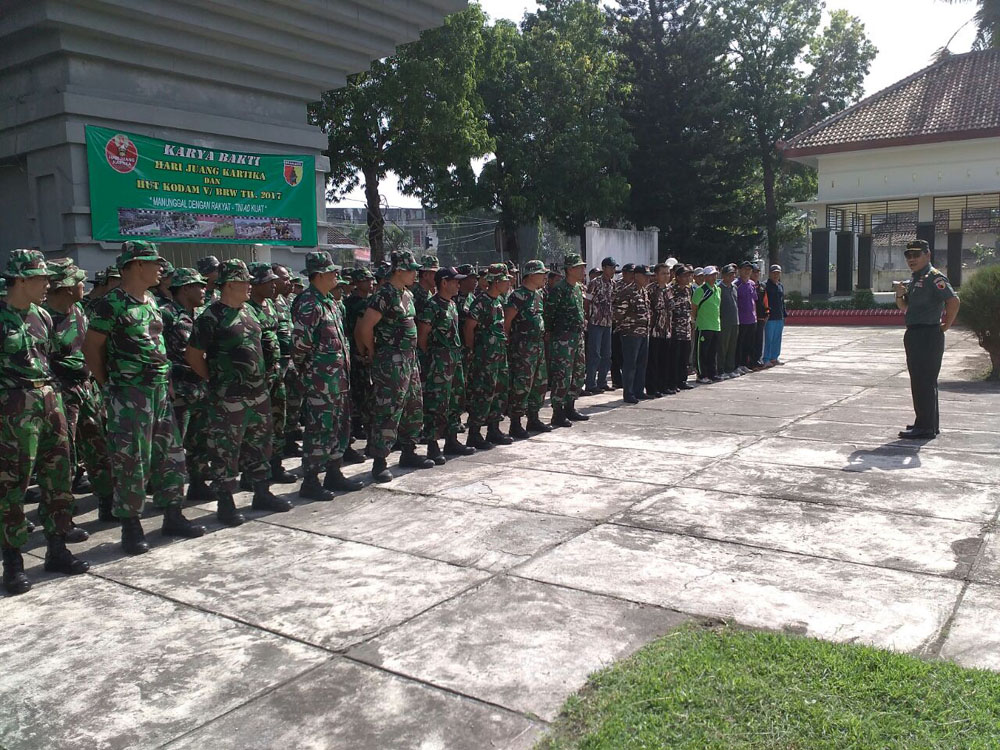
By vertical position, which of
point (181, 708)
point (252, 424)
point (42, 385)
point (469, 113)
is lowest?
point (181, 708)

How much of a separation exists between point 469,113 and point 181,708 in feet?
67.5

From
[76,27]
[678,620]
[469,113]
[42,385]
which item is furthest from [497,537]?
[469,113]

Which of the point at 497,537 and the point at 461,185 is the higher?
the point at 461,185

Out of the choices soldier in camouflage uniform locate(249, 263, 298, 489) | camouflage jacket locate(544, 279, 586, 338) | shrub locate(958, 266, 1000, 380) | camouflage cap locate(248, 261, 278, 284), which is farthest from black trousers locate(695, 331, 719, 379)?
camouflage cap locate(248, 261, 278, 284)

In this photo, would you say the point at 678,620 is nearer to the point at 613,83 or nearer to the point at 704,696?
the point at 704,696

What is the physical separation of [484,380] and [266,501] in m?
2.40

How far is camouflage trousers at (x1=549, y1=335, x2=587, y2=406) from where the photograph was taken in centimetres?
826

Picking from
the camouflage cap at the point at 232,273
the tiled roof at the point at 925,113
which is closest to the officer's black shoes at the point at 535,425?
the camouflage cap at the point at 232,273

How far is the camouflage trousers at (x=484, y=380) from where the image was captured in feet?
24.3

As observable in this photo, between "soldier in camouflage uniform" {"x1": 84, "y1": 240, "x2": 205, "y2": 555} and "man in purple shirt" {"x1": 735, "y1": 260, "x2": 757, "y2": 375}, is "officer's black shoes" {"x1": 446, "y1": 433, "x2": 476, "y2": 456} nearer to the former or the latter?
"soldier in camouflage uniform" {"x1": 84, "y1": 240, "x2": 205, "y2": 555}

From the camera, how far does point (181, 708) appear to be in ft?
10.1

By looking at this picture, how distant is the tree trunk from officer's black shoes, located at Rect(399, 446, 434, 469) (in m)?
15.2

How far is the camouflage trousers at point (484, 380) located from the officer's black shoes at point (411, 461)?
81 cm

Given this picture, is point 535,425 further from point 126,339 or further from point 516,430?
point 126,339
